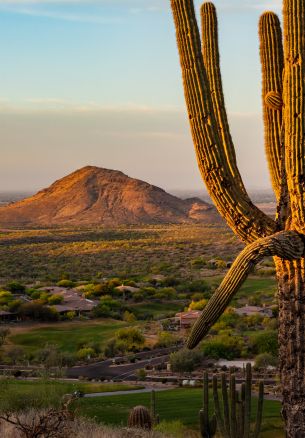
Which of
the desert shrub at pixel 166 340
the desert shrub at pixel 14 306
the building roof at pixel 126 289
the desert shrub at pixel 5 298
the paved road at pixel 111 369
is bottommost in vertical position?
the paved road at pixel 111 369

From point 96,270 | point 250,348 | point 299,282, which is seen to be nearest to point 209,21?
point 299,282

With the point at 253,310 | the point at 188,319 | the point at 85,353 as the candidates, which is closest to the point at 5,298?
the point at 188,319

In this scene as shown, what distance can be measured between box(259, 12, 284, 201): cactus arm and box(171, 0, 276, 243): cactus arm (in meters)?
0.86

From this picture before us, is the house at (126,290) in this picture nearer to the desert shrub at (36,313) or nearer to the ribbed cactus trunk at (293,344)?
the desert shrub at (36,313)

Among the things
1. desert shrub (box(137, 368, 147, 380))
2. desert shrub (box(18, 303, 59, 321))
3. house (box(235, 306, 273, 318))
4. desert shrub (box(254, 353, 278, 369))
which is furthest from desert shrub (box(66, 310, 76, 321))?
desert shrub (box(254, 353, 278, 369))

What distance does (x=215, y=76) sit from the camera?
1260 centimetres

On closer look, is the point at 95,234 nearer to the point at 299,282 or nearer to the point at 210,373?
the point at 210,373

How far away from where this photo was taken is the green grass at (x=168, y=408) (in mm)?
23891

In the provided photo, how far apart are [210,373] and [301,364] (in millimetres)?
25075

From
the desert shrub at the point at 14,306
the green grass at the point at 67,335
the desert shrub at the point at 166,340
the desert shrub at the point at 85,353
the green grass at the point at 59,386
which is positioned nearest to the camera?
the green grass at the point at 59,386

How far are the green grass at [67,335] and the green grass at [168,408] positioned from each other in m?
13.7

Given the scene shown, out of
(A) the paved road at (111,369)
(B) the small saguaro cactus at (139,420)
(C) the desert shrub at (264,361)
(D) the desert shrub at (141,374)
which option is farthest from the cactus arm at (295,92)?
(C) the desert shrub at (264,361)

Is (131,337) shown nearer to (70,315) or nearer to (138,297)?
(70,315)

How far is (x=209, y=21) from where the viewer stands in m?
12.8
